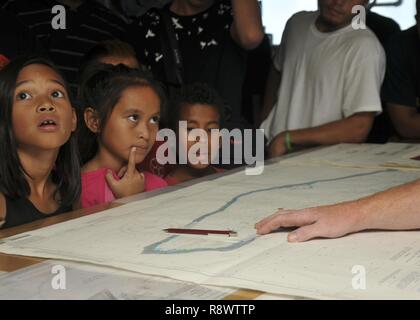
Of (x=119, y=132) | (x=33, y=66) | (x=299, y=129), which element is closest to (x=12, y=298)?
(x=33, y=66)

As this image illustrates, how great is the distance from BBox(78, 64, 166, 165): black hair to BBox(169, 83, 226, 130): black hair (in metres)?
0.26

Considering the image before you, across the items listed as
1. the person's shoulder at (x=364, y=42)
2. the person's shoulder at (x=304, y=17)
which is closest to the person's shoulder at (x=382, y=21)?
the person's shoulder at (x=304, y=17)

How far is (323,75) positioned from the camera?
7.61 feet

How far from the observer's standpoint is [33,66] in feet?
4.61

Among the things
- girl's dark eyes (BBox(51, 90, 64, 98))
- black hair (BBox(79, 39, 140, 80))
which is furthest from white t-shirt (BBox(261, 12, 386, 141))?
girl's dark eyes (BBox(51, 90, 64, 98))

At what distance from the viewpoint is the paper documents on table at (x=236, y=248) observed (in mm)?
801

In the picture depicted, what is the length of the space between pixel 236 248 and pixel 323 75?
147 centimetres

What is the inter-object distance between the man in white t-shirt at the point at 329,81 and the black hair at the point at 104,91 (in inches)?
27.9

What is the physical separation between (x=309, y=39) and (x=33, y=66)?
4.15 ft

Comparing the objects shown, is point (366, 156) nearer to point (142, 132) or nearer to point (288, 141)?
point (288, 141)

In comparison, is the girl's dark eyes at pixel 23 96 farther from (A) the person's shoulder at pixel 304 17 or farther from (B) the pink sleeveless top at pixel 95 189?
(A) the person's shoulder at pixel 304 17
